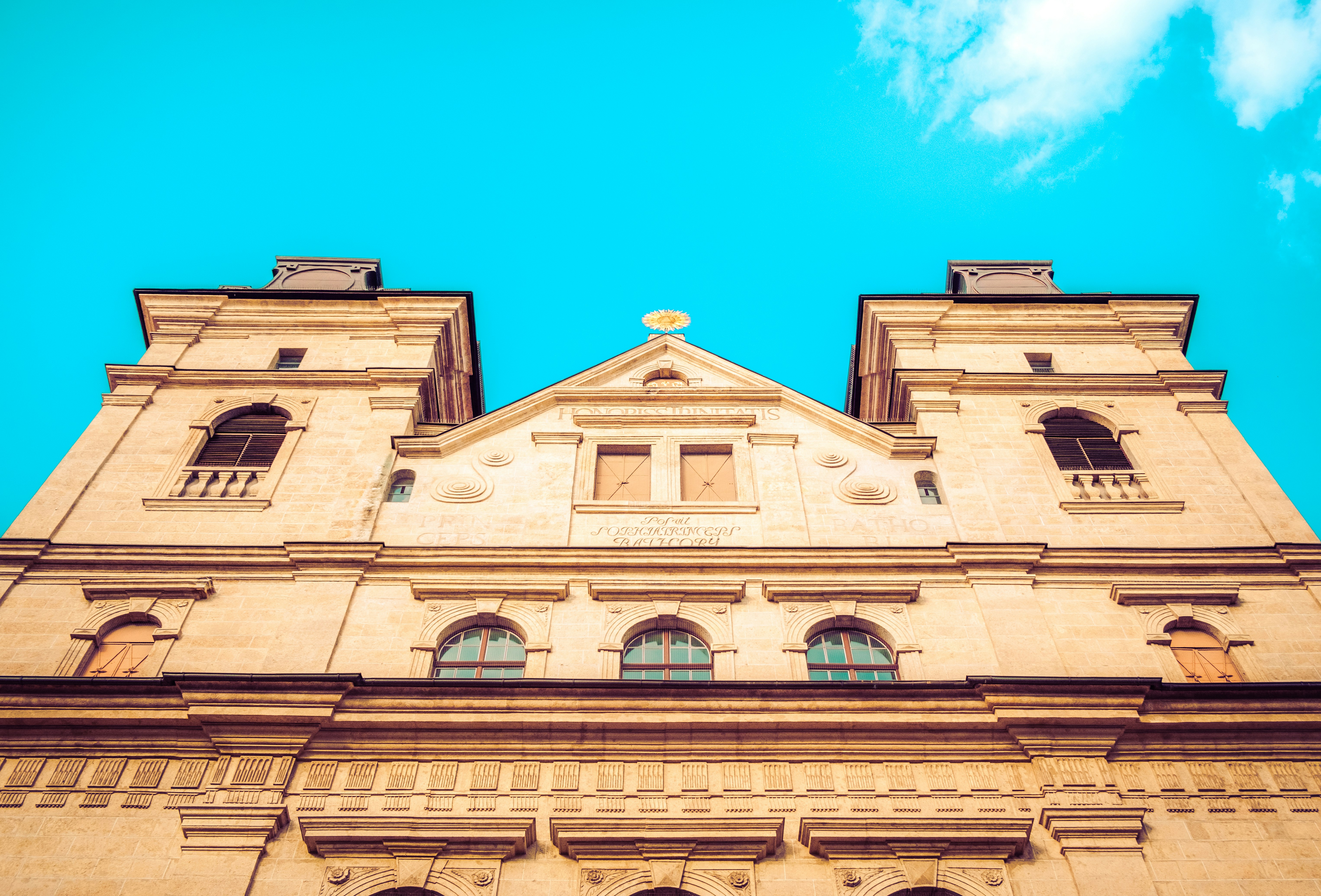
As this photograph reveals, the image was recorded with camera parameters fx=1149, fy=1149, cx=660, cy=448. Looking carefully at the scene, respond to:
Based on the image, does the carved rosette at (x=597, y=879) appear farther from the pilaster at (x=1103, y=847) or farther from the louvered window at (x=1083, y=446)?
the louvered window at (x=1083, y=446)

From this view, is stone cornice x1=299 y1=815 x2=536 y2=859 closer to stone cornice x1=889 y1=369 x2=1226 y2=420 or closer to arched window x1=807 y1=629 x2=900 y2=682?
arched window x1=807 y1=629 x2=900 y2=682

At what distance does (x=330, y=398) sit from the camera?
23641mm

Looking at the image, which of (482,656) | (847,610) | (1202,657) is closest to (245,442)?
(482,656)

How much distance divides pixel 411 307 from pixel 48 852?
14.8 meters

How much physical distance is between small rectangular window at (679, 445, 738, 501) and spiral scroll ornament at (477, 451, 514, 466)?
3.27 metres

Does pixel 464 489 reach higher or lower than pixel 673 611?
higher

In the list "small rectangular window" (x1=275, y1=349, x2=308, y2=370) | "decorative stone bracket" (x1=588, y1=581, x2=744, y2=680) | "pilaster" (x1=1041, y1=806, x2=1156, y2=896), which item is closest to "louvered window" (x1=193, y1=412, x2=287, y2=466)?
"small rectangular window" (x1=275, y1=349, x2=308, y2=370)

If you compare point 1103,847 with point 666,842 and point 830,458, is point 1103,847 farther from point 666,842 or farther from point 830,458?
point 830,458

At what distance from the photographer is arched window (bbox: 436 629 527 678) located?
1739 cm

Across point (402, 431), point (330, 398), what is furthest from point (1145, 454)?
point (330, 398)

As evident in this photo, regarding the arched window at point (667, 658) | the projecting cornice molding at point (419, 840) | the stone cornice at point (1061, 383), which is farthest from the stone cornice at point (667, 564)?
the stone cornice at point (1061, 383)

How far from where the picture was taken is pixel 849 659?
1783 cm

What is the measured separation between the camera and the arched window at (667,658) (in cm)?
1744

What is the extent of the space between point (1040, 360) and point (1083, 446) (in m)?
3.42
